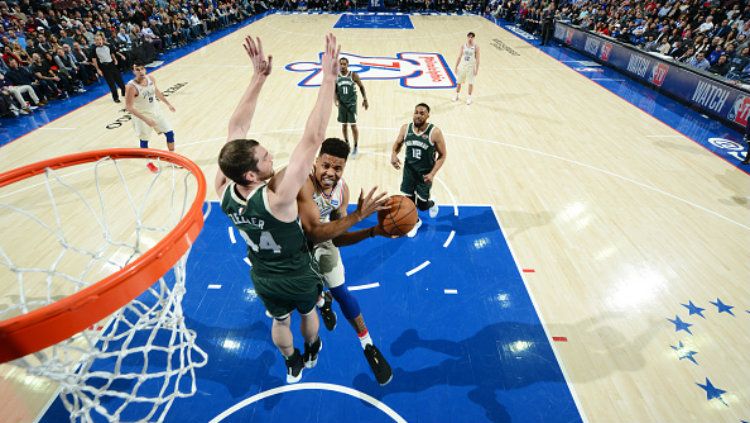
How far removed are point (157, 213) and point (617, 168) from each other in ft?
27.0

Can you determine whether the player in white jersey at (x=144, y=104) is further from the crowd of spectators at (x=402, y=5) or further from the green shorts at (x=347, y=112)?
the crowd of spectators at (x=402, y=5)

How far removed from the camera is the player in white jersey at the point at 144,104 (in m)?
6.40

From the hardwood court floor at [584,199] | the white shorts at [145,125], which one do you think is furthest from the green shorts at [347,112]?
the white shorts at [145,125]

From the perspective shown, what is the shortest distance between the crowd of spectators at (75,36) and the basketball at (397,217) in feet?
19.8

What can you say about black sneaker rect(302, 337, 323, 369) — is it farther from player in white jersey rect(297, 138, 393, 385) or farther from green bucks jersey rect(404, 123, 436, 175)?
green bucks jersey rect(404, 123, 436, 175)

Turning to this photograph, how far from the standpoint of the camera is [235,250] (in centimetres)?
523

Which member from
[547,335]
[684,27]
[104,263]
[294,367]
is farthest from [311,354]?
[684,27]

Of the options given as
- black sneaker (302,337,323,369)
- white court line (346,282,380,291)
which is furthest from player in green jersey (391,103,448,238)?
black sneaker (302,337,323,369)

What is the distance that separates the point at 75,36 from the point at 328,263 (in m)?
15.4

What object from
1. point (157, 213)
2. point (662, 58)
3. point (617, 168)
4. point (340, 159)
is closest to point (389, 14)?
point (662, 58)

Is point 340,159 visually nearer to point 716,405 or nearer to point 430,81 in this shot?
point 716,405

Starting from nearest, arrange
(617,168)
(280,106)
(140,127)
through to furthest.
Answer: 1. (140,127)
2. (617,168)
3. (280,106)

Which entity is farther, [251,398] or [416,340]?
[416,340]

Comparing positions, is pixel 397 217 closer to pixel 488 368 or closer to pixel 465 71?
pixel 488 368
